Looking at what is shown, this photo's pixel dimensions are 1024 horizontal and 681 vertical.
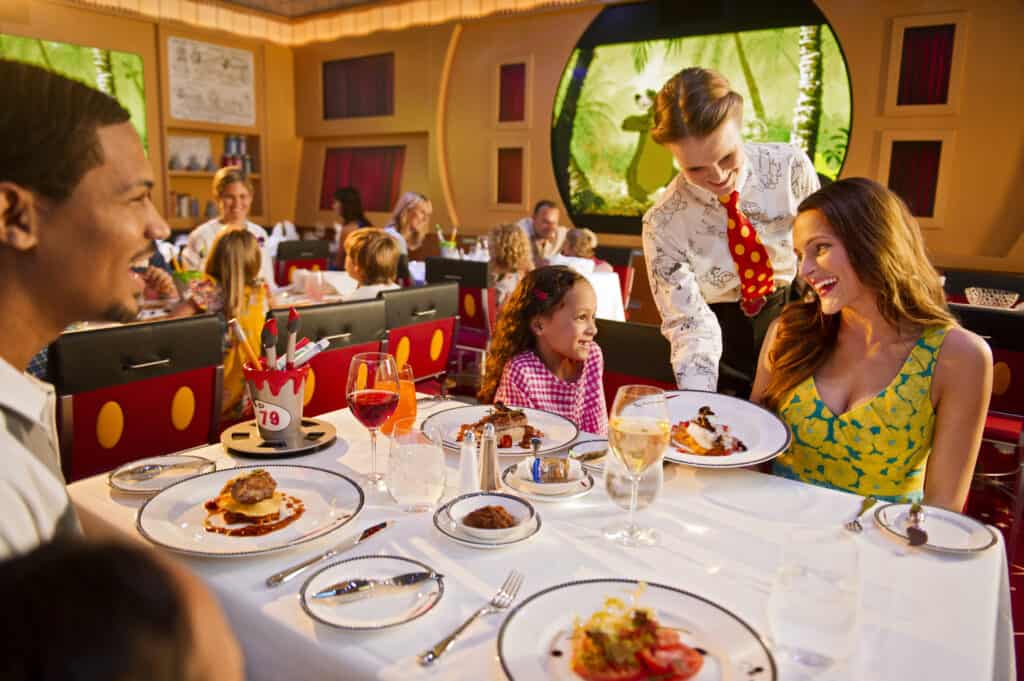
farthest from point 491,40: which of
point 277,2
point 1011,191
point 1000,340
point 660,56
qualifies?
point 1000,340

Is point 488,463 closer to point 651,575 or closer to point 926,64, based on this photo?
point 651,575

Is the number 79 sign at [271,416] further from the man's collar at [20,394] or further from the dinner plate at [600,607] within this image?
the dinner plate at [600,607]

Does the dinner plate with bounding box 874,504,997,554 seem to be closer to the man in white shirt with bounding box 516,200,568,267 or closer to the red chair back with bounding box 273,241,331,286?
the man in white shirt with bounding box 516,200,568,267

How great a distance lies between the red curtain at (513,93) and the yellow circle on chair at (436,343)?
4.95 meters

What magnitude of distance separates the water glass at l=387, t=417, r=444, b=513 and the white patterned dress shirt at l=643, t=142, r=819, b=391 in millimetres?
1033

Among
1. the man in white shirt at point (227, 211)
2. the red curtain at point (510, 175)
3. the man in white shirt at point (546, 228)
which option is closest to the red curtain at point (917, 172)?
the man in white shirt at point (546, 228)

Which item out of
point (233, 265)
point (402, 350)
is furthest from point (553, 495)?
point (233, 265)

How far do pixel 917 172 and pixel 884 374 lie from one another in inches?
188

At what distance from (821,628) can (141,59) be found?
9122 mm

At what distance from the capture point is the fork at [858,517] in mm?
1184

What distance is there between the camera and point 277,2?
323 inches

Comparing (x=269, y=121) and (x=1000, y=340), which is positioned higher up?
(x=269, y=121)

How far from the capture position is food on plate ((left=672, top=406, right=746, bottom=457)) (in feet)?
4.82

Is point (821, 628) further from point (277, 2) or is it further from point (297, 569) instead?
point (277, 2)
